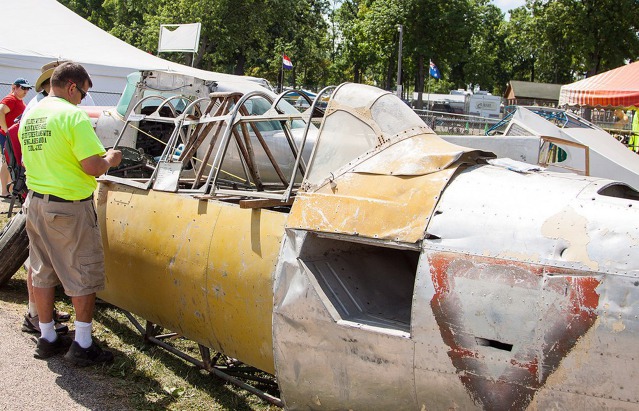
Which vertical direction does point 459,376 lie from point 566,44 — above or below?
below

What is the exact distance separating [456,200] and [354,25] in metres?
48.8

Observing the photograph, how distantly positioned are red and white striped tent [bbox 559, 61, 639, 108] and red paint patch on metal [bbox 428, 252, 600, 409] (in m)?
12.4

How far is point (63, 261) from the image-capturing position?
191 inches

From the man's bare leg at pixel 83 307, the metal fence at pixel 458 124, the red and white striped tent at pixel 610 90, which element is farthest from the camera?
the metal fence at pixel 458 124

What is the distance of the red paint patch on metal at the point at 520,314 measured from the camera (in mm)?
2914

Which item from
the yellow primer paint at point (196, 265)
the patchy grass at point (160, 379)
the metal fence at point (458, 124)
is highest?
the metal fence at point (458, 124)

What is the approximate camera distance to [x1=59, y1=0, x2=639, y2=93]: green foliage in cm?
3984

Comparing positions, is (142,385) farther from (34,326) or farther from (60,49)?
(60,49)

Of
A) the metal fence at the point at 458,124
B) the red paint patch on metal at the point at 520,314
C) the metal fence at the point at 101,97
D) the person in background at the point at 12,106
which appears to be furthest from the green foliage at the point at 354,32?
A: the red paint patch on metal at the point at 520,314

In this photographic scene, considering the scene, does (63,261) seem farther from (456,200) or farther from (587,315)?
(587,315)

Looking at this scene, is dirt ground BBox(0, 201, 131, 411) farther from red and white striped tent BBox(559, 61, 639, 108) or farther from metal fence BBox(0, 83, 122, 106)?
metal fence BBox(0, 83, 122, 106)

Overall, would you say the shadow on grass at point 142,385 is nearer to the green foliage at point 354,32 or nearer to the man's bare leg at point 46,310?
the man's bare leg at point 46,310

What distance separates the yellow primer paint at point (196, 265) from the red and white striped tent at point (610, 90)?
1200 centimetres

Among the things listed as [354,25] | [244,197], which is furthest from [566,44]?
[244,197]
